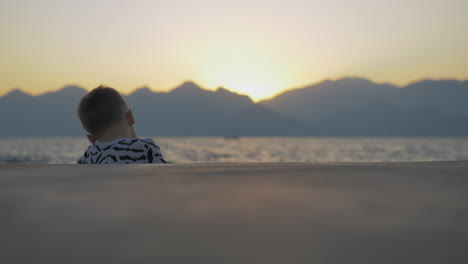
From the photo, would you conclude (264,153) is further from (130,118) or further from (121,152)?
(121,152)

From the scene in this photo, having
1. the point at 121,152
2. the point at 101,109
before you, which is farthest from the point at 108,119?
the point at 121,152

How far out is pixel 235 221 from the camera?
47 cm

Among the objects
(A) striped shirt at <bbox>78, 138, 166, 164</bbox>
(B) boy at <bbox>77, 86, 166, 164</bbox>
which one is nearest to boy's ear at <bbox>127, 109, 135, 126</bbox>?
(B) boy at <bbox>77, 86, 166, 164</bbox>

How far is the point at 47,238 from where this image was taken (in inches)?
16.3

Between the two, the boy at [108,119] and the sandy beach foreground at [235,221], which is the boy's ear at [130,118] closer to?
the boy at [108,119]

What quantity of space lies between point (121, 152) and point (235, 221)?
2136 millimetres

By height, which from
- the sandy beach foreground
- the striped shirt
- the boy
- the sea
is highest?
the boy

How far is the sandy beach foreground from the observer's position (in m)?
0.37

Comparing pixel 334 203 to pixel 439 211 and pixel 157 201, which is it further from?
pixel 157 201

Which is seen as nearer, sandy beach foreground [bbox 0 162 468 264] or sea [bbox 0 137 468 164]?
sandy beach foreground [bbox 0 162 468 264]

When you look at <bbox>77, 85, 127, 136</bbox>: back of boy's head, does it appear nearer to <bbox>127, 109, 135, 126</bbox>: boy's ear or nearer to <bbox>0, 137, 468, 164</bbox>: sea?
<bbox>127, 109, 135, 126</bbox>: boy's ear

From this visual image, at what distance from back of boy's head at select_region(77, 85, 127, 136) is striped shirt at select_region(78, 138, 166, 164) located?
307 mm

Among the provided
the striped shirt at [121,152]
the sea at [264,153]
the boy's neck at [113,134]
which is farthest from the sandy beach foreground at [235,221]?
the sea at [264,153]

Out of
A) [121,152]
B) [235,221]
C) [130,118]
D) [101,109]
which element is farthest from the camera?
[130,118]
